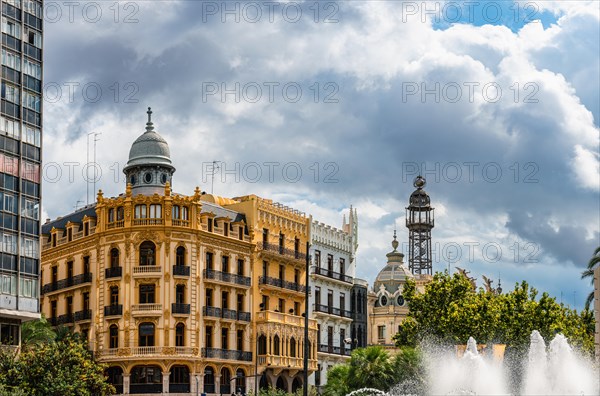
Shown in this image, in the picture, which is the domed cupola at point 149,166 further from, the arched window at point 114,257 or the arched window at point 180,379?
the arched window at point 180,379

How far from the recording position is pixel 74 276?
9112 cm

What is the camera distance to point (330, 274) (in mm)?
103375

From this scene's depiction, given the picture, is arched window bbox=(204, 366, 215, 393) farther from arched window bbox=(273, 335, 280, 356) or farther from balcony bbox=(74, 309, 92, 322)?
balcony bbox=(74, 309, 92, 322)

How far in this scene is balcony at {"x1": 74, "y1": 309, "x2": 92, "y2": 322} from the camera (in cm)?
8881

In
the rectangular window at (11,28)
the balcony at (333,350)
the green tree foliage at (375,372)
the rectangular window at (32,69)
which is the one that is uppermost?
the rectangular window at (11,28)

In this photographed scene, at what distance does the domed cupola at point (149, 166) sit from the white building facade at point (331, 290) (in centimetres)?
1508

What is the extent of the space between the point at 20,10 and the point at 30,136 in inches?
330

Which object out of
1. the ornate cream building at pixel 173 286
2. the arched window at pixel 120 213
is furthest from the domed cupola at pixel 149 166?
the arched window at pixel 120 213

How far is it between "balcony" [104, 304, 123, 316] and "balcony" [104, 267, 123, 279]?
7.47 ft

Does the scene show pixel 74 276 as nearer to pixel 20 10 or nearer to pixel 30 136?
pixel 30 136

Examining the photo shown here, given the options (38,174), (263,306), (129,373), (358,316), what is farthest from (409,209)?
(38,174)

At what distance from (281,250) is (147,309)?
15.4 m

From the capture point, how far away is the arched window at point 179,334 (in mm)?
86750

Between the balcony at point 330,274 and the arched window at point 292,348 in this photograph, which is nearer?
the arched window at point 292,348
